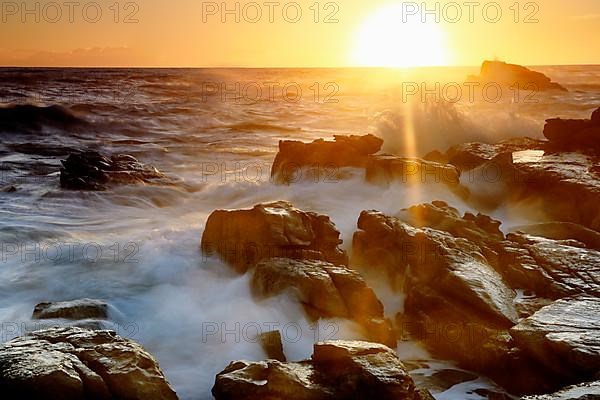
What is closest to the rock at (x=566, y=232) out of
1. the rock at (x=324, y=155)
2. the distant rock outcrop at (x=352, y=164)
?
the distant rock outcrop at (x=352, y=164)

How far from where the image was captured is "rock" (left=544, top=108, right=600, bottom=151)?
12734 millimetres

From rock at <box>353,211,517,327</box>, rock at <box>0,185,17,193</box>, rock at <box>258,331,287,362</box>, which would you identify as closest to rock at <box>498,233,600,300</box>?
rock at <box>353,211,517,327</box>

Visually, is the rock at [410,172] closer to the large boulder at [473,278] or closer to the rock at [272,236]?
the large boulder at [473,278]

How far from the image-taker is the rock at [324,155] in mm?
12016

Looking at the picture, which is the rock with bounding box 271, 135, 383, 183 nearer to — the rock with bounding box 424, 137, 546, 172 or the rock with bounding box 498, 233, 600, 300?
the rock with bounding box 424, 137, 546, 172

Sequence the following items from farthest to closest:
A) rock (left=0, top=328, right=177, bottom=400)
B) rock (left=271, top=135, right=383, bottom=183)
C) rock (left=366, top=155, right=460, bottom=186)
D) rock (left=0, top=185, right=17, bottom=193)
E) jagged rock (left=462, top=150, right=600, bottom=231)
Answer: rock (left=0, top=185, right=17, bottom=193), rock (left=271, top=135, right=383, bottom=183), rock (left=366, top=155, right=460, bottom=186), jagged rock (left=462, top=150, right=600, bottom=231), rock (left=0, top=328, right=177, bottom=400)

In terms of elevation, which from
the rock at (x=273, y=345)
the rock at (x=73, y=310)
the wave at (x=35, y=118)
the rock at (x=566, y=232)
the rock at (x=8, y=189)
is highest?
the wave at (x=35, y=118)

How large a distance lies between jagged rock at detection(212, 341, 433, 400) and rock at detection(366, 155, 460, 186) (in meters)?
6.16

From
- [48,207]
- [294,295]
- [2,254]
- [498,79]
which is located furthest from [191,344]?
[498,79]

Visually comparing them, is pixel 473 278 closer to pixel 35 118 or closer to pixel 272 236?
pixel 272 236

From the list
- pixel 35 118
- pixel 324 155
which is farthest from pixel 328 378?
pixel 35 118

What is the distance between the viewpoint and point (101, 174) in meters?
13.2

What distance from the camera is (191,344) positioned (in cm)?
599

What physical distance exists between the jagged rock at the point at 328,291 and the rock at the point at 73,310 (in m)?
1.68
